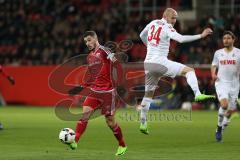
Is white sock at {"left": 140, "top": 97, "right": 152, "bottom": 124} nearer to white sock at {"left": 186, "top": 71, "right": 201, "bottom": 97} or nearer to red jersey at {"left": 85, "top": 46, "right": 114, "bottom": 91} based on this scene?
white sock at {"left": 186, "top": 71, "right": 201, "bottom": 97}

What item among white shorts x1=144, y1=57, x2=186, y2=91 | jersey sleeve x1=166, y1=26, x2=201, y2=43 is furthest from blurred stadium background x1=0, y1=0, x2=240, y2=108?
jersey sleeve x1=166, y1=26, x2=201, y2=43

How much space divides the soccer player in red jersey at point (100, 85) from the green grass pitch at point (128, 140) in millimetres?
704

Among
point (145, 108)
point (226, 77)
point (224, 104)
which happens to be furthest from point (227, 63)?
point (145, 108)

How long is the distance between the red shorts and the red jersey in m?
0.10

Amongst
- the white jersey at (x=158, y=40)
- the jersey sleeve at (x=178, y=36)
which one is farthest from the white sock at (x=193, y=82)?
the white jersey at (x=158, y=40)

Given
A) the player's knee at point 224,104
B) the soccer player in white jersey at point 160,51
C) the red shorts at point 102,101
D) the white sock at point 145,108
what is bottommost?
the white sock at point 145,108

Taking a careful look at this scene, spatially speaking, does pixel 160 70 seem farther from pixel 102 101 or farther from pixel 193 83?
pixel 102 101

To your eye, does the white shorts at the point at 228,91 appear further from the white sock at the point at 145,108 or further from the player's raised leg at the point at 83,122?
the player's raised leg at the point at 83,122

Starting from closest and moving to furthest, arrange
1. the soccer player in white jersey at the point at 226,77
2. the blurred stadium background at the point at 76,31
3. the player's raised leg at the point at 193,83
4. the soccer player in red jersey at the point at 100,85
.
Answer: the soccer player in red jersey at the point at 100,85, the player's raised leg at the point at 193,83, the soccer player in white jersey at the point at 226,77, the blurred stadium background at the point at 76,31

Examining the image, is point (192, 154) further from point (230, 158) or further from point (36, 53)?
point (36, 53)

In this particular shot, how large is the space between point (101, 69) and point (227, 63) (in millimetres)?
4175

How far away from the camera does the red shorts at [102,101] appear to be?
12.5 m

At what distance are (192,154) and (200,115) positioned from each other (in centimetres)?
1234

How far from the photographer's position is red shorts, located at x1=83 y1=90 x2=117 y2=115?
1248 cm
